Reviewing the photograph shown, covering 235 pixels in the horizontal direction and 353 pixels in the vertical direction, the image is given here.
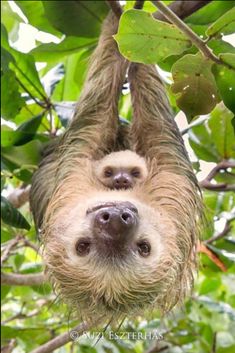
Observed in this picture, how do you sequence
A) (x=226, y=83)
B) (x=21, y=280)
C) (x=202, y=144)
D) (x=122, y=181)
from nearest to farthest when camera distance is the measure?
(x=226, y=83) → (x=122, y=181) → (x=202, y=144) → (x=21, y=280)

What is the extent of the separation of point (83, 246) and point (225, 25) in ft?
3.32

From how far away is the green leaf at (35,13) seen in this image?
2748 millimetres

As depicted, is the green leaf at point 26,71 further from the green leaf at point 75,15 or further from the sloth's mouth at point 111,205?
the sloth's mouth at point 111,205

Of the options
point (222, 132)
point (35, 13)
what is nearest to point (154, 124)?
point (222, 132)

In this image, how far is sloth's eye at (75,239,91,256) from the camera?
2.22m

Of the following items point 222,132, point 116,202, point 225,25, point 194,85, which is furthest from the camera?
point 222,132

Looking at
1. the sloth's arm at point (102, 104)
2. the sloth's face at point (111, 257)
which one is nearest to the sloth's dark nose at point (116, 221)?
the sloth's face at point (111, 257)

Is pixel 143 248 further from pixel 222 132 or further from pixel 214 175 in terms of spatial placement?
pixel 222 132

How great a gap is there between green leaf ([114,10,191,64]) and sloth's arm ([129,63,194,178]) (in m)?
0.91

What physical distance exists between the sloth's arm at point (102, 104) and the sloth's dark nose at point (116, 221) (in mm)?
518

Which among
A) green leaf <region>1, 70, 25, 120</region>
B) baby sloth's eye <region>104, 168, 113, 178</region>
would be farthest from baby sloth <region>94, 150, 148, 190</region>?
green leaf <region>1, 70, 25, 120</region>

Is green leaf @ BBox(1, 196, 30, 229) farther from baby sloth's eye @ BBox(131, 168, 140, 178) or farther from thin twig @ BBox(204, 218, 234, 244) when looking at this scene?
thin twig @ BBox(204, 218, 234, 244)

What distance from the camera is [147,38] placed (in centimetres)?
158

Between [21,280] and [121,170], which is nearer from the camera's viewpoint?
[121,170]
